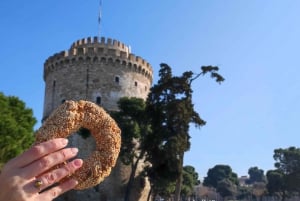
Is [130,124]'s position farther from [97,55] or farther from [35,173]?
[35,173]

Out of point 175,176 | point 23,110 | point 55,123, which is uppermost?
point 23,110

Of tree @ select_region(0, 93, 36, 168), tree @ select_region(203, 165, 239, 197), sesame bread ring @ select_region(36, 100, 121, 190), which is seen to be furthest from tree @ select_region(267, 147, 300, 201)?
sesame bread ring @ select_region(36, 100, 121, 190)

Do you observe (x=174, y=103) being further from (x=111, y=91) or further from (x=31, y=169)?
(x=31, y=169)

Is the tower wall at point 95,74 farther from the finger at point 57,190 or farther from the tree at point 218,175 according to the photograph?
the tree at point 218,175

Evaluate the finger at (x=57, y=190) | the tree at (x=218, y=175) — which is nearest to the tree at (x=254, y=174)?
the tree at (x=218, y=175)

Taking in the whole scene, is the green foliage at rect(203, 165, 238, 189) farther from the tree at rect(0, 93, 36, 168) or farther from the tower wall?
the tree at rect(0, 93, 36, 168)

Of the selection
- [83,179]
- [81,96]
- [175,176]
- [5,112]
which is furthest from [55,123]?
[81,96]
